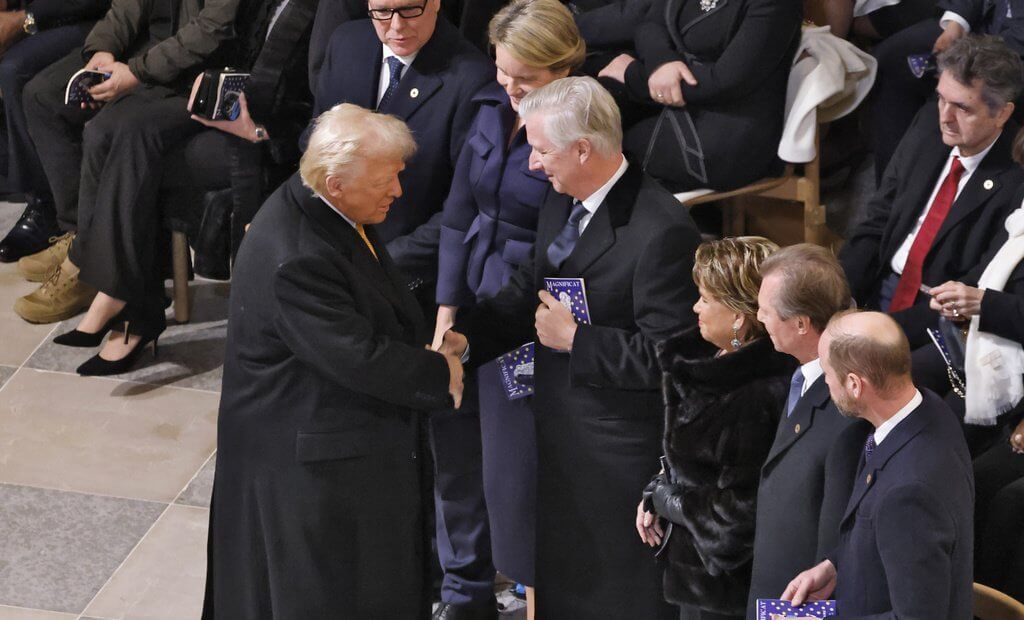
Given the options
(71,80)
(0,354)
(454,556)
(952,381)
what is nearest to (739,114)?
(952,381)

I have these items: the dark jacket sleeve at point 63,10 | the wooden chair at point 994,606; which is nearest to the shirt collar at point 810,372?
the wooden chair at point 994,606

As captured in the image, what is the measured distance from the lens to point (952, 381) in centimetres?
406

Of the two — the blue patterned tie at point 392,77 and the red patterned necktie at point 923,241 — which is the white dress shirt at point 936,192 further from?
the blue patterned tie at point 392,77

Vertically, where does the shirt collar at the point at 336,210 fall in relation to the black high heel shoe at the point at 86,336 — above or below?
above

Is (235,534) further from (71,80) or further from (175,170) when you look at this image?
(71,80)

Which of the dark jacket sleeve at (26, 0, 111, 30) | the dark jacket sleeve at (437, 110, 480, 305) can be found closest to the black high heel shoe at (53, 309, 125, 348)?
the dark jacket sleeve at (26, 0, 111, 30)

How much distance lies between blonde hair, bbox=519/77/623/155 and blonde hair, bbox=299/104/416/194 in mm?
363

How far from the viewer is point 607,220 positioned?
3.49 metres

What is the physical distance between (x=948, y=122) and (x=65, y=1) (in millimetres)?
4141

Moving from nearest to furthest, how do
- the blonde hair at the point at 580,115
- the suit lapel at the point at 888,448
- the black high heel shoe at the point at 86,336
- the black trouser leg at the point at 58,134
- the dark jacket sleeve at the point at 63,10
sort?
the suit lapel at the point at 888,448 → the blonde hair at the point at 580,115 → the black high heel shoe at the point at 86,336 → the black trouser leg at the point at 58,134 → the dark jacket sleeve at the point at 63,10

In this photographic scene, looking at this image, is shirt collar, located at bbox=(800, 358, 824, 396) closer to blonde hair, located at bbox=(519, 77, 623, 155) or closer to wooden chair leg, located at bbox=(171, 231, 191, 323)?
blonde hair, located at bbox=(519, 77, 623, 155)

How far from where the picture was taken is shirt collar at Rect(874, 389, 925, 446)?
265 centimetres

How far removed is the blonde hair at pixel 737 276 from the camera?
318 cm

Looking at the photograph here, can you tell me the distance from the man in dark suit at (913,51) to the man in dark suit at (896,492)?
92.2 inches
